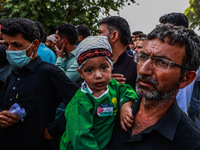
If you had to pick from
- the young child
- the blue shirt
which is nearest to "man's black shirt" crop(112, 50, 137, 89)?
the young child

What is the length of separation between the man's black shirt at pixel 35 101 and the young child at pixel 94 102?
1.66ft

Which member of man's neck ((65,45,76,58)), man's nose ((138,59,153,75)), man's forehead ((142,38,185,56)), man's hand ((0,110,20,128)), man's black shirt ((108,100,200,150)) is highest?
man's forehead ((142,38,185,56))

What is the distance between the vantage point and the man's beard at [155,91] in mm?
1579

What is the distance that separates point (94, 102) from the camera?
6.14ft

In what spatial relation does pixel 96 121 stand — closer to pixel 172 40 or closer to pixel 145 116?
pixel 145 116

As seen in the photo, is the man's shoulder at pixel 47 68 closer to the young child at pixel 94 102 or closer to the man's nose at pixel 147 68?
the young child at pixel 94 102

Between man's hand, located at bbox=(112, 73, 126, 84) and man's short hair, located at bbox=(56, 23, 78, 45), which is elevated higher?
man's short hair, located at bbox=(56, 23, 78, 45)

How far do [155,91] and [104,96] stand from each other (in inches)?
21.0

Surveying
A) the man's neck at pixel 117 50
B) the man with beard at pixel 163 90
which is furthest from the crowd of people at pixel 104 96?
the man's neck at pixel 117 50

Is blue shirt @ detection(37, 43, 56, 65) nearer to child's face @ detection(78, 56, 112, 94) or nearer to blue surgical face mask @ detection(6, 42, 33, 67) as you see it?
blue surgical face mask @ detection(6, 42, 33, 67)

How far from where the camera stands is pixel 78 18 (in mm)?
15586

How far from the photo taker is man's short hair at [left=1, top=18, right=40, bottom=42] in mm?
2580

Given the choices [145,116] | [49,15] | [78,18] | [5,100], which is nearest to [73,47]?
[5,100]

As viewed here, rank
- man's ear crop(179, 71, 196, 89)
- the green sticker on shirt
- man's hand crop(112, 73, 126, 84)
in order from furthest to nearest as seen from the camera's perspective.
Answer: man's hand crop(112, 73, 126, 84), the green sticker on shirt, man's ear crop(179, 71, 196, 89)
